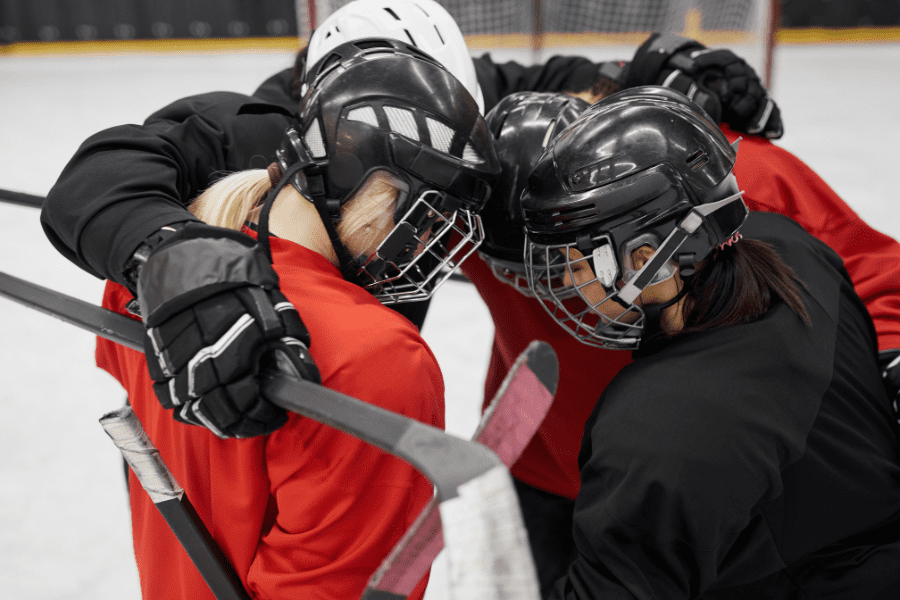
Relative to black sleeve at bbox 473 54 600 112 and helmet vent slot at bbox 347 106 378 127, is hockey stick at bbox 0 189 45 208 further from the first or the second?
black sleeve at bbox 473 54 600 112

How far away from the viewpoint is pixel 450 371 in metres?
3.04

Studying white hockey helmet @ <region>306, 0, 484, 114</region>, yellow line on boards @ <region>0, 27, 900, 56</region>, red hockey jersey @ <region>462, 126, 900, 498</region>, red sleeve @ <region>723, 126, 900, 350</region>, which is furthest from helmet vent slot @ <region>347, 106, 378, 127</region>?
yellow line on boards @ <region>0, 27, 900, 56</region>

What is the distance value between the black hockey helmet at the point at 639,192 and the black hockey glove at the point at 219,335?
1.63ft

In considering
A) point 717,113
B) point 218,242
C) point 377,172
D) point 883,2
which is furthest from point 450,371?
point 883,2

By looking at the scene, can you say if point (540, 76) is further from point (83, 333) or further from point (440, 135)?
point (83, 333)

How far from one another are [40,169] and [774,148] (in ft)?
17.3

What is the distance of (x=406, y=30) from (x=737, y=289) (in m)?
0.96

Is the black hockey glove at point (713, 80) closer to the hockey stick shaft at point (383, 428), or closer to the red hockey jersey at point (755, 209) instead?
the red hockey jersey at point (755, 209)

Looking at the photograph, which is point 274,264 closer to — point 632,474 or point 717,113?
point 632,474

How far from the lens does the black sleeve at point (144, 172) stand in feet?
3.77

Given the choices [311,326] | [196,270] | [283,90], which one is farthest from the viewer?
[283,90]

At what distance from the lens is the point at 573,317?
1282 millimetres

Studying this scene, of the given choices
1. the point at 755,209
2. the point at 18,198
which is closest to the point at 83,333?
the point at 18,198

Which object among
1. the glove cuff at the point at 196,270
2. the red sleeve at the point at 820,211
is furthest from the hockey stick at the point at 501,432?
the red sleeve at the point at 820,211
